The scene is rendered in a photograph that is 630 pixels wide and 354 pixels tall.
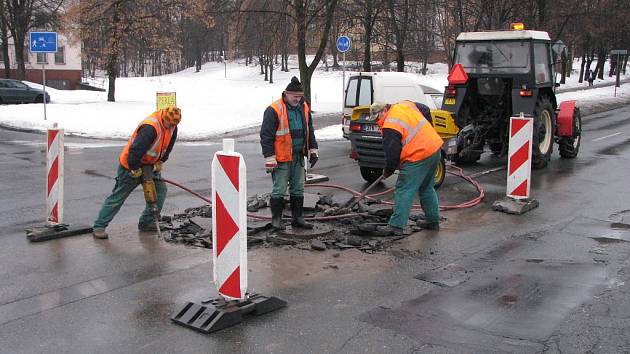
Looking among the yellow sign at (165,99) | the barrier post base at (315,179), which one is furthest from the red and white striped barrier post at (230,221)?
the yellow sign at (165,99)

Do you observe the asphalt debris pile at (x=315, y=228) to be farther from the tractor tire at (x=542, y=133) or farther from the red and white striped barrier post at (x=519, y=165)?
the tractor tire at (x=542, y=133)

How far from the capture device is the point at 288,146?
721 centimetres

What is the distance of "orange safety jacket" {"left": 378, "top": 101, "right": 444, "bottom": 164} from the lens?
7133 mm

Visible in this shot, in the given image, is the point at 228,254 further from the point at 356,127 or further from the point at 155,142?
the point at 356,127

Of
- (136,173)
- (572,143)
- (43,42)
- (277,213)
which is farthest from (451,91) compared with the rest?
(43,42)

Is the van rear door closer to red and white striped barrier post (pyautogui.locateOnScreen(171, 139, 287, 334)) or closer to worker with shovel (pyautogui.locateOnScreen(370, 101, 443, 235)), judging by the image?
worker with shovel (pyautogui.locateOnScreen(370, 101, 443, 235))

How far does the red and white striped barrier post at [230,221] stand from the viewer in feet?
14.8

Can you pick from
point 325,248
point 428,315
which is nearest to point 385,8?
point 325,248

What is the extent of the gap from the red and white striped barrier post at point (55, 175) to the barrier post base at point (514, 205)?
562 cm

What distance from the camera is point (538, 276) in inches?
225

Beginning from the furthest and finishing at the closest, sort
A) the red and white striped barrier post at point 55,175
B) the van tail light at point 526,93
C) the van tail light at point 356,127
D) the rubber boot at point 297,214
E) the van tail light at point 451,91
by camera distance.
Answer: the van tail light at point 451,91
the van tail light at point 526,93
the van tail light at point 356,127
the rubber boot at point 297,214
the red and white striped barrier post at point 55,175

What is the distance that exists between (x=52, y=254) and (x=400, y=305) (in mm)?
3704

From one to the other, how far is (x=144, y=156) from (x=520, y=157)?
5014mm

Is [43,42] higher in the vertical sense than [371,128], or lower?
higher
